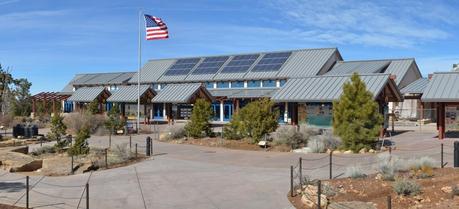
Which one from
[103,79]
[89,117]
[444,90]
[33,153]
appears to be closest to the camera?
[33,153]

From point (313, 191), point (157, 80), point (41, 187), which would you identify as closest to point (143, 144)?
point (41, 187)

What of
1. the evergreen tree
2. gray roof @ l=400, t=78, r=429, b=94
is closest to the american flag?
the evergreen tree

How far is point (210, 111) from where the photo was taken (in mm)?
32688

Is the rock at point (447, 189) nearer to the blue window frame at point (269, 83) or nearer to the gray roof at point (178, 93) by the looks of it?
the gray roof at point (178, 93)

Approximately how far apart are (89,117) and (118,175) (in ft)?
67.6

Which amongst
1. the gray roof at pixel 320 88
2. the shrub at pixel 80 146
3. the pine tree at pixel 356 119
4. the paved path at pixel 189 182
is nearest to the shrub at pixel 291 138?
the paved path at pixel 189 182

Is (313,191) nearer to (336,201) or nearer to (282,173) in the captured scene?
(336,201)

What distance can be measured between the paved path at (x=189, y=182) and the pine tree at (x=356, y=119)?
1653 mm

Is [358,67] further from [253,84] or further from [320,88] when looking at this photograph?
[320,88]

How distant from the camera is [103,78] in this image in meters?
70.7

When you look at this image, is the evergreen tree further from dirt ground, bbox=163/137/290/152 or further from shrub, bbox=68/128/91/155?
shrub, bbox=68/128/91/155

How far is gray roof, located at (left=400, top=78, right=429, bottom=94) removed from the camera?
4469cm

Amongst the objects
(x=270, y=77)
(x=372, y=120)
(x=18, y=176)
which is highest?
(x=270, y=77)

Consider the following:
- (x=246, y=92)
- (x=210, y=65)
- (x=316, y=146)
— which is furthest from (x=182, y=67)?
(x=316, y=146)
